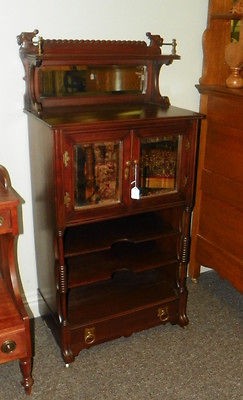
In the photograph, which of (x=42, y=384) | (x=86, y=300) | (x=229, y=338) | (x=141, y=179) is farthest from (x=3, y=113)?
(x=229, y=338)

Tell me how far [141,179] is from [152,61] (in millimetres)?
656

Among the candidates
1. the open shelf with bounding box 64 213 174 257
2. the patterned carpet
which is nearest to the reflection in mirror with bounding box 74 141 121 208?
the open shelf with bounding box 64 213 174 257

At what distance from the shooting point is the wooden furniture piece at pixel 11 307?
64.9 inches

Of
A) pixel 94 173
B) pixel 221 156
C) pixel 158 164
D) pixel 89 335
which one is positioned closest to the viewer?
pixel 94 173

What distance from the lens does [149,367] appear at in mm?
2012

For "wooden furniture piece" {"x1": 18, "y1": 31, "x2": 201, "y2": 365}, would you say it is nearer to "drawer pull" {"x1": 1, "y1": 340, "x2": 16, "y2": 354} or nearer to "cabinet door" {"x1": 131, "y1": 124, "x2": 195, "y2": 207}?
"cabinet door" {"x1": 131, "y1": 124, "x2": 195, "y2": 207}

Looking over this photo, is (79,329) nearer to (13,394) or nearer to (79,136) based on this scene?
(13,394)

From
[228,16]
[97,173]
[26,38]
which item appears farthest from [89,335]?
[228,16]

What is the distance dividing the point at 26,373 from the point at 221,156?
1.45 meters

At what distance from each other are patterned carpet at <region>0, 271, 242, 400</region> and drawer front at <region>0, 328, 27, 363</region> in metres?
0.24

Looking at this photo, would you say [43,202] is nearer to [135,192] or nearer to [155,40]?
[135,192]

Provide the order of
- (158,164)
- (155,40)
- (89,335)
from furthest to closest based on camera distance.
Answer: (155,40), (89,335), (158,164)

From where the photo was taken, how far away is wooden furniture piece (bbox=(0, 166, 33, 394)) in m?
1.65

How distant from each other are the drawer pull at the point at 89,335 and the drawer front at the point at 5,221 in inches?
26.6
